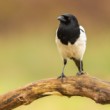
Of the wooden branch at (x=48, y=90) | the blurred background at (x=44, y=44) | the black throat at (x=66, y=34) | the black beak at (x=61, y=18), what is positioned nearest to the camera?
the wooden branch at (x=48, y=90)

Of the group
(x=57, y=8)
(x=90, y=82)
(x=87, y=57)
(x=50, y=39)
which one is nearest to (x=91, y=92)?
(x=90, y=82)

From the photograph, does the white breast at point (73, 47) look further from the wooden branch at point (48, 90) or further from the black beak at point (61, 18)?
the wooden branch at point (48, 90)

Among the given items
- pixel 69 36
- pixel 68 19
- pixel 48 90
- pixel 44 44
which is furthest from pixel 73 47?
pixel 44 44

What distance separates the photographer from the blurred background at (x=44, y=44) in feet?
35.4

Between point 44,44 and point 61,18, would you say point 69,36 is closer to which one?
point 61,18

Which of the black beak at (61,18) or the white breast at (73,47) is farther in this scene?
the white breast at (73,47)

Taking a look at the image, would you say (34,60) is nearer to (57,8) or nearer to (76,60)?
(57,8)

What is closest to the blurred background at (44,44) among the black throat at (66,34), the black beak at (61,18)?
the black throat at (66,34)

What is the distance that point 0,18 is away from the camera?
1541 cm

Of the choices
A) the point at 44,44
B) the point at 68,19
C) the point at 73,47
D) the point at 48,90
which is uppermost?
the point at 68,19

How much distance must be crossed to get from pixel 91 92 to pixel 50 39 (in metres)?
7.10

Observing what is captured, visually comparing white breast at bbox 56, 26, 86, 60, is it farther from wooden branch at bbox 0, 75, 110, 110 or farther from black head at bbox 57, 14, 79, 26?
wooden branch at bbox 0, 75, 110, 110

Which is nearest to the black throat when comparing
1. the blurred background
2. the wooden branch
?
the wooden branch

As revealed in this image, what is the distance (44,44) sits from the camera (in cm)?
1323
